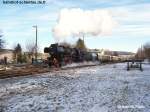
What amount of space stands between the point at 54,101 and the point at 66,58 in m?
41.5

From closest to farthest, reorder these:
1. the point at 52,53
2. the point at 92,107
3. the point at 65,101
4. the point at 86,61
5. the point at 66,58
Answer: the point at 92,107 → the point at 65,101 → the point at 52,53 → the point at 66,58 → the point at 86,61

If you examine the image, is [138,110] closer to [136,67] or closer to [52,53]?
[136,67]

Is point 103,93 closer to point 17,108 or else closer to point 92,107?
point 92,107

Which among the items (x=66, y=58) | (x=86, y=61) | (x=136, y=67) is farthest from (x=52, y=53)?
(x=86, y=61)

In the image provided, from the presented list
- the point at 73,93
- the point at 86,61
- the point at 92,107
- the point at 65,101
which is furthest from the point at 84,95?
the point at 86,61

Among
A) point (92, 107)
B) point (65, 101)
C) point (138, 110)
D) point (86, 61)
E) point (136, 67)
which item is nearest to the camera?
point (138, 110)

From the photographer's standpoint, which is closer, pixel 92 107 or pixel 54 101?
pixel 92 107

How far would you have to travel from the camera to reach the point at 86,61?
76.6 meters

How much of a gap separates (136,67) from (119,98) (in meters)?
33.4

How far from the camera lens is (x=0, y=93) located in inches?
682

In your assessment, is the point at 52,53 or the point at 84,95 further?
the point at 52,53

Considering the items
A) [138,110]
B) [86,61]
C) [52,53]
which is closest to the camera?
[138,110]

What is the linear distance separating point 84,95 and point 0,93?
14.3 ft

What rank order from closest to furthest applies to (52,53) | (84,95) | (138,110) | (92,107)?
(138,110) < (92,107) < (84,95) < (52,53)
